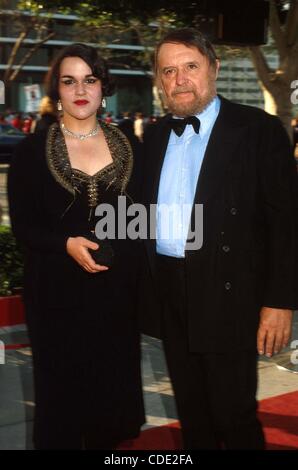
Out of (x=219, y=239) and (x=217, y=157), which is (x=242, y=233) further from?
(x=217, y=157)

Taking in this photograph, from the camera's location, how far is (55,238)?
317cm

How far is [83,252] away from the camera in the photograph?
10.1 ft

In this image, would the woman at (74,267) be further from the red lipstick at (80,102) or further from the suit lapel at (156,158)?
the suit lapel at (156,158)

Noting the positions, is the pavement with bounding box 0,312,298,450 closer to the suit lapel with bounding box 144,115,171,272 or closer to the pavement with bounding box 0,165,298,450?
the pavement with bounding box 0,165,298,450

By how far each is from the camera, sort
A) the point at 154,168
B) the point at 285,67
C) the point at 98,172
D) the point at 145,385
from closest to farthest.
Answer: the point at 154,168 → the point at 98,172 → the point at 145,385 → the point at 285,67

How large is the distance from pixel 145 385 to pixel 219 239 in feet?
7.04

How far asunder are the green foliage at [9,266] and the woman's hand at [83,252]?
10.6 ft

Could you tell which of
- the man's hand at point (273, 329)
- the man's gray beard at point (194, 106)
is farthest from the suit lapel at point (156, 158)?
the man's hand at point (273, 329)

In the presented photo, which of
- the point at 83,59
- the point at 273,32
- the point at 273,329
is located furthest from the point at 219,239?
the point at 273,32

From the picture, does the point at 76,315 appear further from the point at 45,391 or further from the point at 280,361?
the point at 280,361

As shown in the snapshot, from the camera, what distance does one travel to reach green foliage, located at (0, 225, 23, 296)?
6273 mm

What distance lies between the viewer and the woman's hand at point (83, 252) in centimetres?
308

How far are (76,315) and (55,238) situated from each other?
36 centimetres
